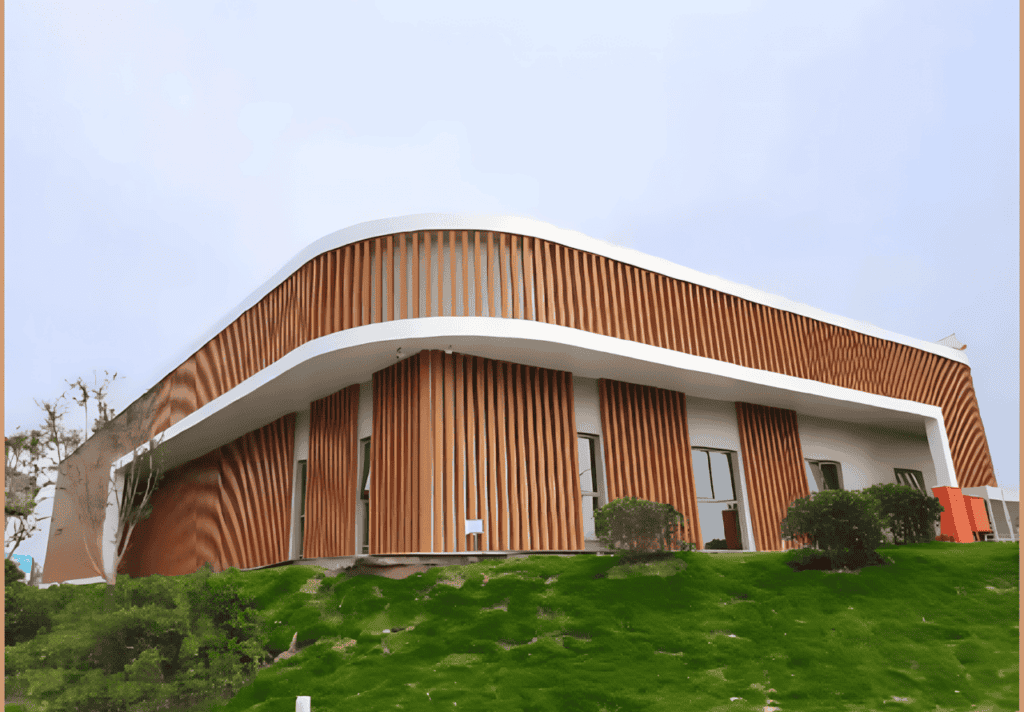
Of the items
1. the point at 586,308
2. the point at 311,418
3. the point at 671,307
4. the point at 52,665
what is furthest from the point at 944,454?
the point at 52,665

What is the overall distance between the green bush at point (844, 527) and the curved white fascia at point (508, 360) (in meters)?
5.53

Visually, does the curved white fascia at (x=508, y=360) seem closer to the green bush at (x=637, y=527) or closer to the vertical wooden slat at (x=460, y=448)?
the vertical wooden slat at (x=460, y=448)

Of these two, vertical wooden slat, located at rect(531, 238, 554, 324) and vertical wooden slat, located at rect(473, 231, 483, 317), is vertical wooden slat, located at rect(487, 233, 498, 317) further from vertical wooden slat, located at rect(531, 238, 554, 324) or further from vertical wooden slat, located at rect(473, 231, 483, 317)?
vertical wooden slat, located at rect(531, 238, 554, 324)

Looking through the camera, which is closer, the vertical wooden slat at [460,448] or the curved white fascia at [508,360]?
the vertical wooden slat at [460,448]

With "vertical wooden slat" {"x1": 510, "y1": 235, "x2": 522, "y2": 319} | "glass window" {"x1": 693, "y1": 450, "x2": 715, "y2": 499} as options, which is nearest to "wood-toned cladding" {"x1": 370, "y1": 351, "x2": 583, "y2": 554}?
"vertical wooden slat" {"x1": 510, "y1": 235, "x2": 522, "y2": 319}

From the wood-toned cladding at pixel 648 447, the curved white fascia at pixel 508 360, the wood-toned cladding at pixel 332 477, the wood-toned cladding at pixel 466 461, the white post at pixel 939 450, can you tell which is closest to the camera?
the wood-toned cladding at pixel 466 461

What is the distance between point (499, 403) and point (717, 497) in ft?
23.4

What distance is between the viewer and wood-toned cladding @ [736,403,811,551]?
19234 mm

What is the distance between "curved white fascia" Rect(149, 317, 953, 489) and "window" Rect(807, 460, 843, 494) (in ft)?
4.69

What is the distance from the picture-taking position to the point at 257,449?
2042 cm

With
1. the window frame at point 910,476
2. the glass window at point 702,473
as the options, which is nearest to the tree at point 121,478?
the glass window at point 702,473

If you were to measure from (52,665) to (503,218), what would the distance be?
10522 mm

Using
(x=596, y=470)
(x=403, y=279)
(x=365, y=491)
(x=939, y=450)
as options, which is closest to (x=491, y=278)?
(x=403, y=279)

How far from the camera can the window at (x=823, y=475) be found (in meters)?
21.4
